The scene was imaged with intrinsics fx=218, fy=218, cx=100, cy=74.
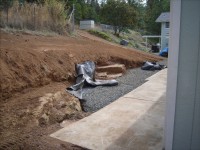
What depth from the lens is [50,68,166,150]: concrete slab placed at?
3.07 metres

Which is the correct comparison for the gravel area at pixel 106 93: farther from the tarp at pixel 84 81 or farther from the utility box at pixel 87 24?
the utility box at pixel 87 24

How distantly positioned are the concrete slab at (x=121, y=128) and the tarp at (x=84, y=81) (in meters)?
1.23

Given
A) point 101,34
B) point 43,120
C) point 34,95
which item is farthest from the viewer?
point 101,34

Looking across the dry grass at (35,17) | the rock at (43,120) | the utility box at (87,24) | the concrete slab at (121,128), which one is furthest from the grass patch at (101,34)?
the rock at (43,120)

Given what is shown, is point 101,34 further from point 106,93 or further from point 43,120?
point 43,120

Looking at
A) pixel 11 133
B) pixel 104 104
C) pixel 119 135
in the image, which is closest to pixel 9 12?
pixel 104 104

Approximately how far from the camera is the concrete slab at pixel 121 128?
10.1 feet

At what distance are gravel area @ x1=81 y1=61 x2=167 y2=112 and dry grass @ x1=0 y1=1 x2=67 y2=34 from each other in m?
4.14

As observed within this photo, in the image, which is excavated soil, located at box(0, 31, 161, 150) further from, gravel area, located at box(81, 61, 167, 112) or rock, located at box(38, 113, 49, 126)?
gravel area, located at box(81, 61, 167, 112)

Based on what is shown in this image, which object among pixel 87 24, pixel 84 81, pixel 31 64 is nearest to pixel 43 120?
pixel 31 64

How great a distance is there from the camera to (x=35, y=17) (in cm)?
876

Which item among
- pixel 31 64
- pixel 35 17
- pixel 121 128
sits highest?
pixel 35 17

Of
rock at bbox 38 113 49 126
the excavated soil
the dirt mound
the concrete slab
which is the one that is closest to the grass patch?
the dirt mound

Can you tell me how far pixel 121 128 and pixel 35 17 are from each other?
22.2 ft
